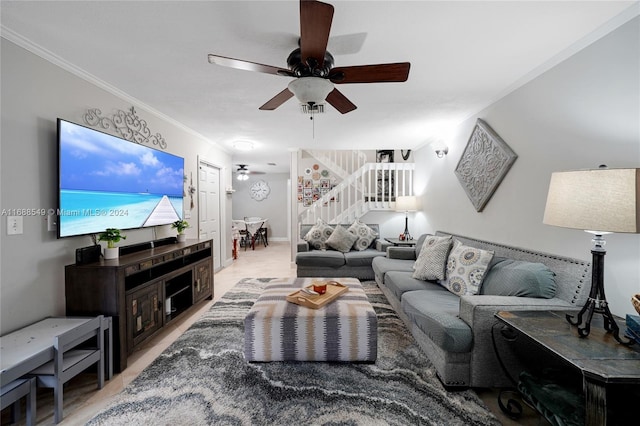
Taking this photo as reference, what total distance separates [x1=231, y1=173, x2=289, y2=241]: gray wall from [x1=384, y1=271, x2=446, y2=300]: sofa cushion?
644cm

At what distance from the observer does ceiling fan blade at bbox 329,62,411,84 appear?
162 cm

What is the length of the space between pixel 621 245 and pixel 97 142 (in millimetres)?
3841

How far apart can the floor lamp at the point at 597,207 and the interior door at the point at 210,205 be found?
422cm

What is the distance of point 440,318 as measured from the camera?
5.87 feet

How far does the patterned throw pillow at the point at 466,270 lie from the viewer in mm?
2258

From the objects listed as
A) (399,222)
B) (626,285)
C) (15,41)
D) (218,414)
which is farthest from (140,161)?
(399,222)

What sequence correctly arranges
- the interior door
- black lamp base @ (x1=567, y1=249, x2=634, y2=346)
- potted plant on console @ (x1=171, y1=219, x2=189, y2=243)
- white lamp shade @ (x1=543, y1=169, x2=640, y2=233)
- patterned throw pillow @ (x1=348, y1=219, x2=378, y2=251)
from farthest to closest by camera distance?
patterned throw pillow @ (x1=348, y1=219, x2=378, y2=251) → the interior door → potted plant on console @ (x1=171, y1=219, x2=189, y2=243) → black lamp base @ (x1=567, y1=249, x2=634, y2=346) → white lamp shade @ (x1=543, y1=169, x2=640, y2=233)

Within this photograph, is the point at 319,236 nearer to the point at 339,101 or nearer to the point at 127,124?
the point at 339,101

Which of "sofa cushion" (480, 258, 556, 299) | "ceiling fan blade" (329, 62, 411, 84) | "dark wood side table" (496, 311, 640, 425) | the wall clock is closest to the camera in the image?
"dark wood side table" (496, 311, 640, 425)

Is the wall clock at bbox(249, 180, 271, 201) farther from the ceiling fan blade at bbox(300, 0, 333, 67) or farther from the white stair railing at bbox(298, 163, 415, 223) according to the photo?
the ceiling fan blade at bbox(300, 0, 333, 67)

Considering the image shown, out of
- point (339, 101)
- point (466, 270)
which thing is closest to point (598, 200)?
point (466, 270)

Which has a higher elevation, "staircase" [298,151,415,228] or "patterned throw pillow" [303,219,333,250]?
"staircase" [298,151,415,228]

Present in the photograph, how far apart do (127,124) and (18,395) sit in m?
2.32

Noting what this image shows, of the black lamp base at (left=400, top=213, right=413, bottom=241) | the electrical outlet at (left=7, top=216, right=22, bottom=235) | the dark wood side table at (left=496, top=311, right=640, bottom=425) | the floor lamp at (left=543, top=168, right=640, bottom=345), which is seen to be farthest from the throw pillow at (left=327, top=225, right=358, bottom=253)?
the electrical outlet at (left=7, top=216, right=22, bottom=235)
